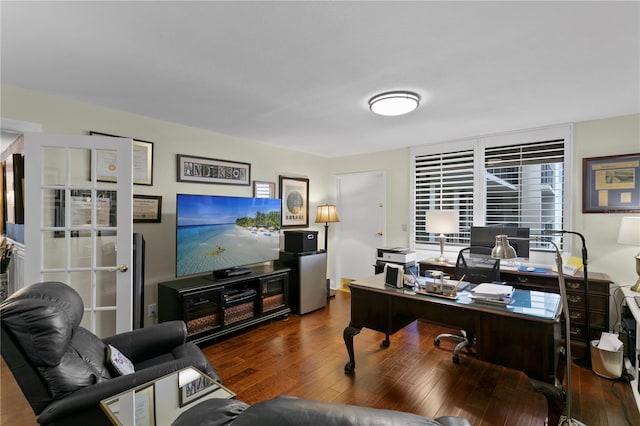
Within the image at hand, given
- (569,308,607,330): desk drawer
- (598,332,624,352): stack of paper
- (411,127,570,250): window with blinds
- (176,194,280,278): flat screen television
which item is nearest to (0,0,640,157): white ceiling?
(411,127,570,250): window with blinds

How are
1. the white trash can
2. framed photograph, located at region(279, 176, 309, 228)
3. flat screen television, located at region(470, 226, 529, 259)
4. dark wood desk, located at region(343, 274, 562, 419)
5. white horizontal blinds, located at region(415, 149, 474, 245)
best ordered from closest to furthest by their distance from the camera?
dark wood desk, located at region(343, 274, 562, 419) < the white trash can < flat screen television, located at region(470, 226, 529, 259) < white horizontal blinds, located at region(415, 149, 474, 245) < framed photograph, located at region(279, 176, 309, 228)

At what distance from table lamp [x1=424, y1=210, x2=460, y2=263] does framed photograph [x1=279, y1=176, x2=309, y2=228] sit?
200 centimetres

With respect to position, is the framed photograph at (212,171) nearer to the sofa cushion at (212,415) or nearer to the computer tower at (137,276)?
the computer tower at (137,276)

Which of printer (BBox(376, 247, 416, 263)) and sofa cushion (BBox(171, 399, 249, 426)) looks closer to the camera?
sofa cushion (BBox(171, 399, 249, 426))

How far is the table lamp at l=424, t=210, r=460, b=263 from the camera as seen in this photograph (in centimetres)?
384

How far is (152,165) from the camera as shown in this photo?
3.25 metres

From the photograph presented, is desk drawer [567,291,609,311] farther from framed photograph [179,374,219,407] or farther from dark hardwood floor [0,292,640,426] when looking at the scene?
framed photograph [179,374,219,407]

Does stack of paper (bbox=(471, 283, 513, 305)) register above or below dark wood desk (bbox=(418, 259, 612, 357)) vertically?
above

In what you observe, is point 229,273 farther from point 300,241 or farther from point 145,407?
point 145,407

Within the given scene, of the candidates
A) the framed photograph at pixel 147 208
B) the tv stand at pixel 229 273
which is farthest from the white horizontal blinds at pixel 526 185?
the framed photograph at pixel 147 208

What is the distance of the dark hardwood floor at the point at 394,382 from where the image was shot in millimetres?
2094

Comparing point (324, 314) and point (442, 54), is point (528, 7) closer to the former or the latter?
point (442, 54)

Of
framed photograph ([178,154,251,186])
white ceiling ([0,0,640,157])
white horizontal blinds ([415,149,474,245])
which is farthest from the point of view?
white horizontal blinds ([415,149,474,245])

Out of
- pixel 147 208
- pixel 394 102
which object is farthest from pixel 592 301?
pixel 147 208
